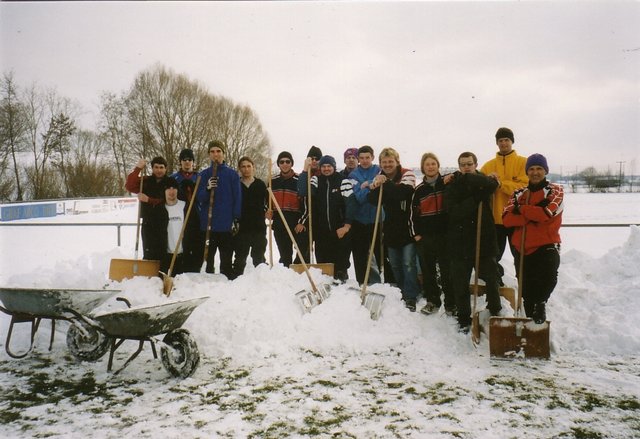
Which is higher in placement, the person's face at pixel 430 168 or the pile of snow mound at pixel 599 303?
the person's face at pixel 430 168

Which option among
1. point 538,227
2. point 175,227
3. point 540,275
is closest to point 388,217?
point 538,227

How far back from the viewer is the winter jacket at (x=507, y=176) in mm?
5211

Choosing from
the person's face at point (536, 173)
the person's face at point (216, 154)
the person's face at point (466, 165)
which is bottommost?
the person's face at point (536, 173)

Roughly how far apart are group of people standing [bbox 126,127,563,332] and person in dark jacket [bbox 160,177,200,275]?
0.04 ft

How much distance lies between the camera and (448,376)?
3756 mm

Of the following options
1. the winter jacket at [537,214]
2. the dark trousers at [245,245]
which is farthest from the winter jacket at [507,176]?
the dark trousers at [245,245]

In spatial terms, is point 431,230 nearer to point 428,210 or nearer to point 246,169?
point 428,210

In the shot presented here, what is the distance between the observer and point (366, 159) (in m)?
5.65

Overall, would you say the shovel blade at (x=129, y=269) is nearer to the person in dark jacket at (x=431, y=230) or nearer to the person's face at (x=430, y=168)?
the person in dark jacket at (x=431, y=230)

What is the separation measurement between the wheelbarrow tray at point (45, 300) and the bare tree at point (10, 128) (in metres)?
20.7

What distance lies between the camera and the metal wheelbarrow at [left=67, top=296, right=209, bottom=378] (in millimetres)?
3404

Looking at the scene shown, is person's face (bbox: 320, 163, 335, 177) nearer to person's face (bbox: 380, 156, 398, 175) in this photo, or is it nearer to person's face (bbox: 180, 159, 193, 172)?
person's face (bbox: 380, 156, 398, 175)

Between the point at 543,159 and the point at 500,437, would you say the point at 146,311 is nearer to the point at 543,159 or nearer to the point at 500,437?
the point at 500,437

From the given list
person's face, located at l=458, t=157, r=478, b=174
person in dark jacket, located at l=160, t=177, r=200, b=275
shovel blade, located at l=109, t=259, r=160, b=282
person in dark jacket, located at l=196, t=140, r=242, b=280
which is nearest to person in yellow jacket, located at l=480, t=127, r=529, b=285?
Result: person's face, located at l=458, t=157, r=478, b=174
